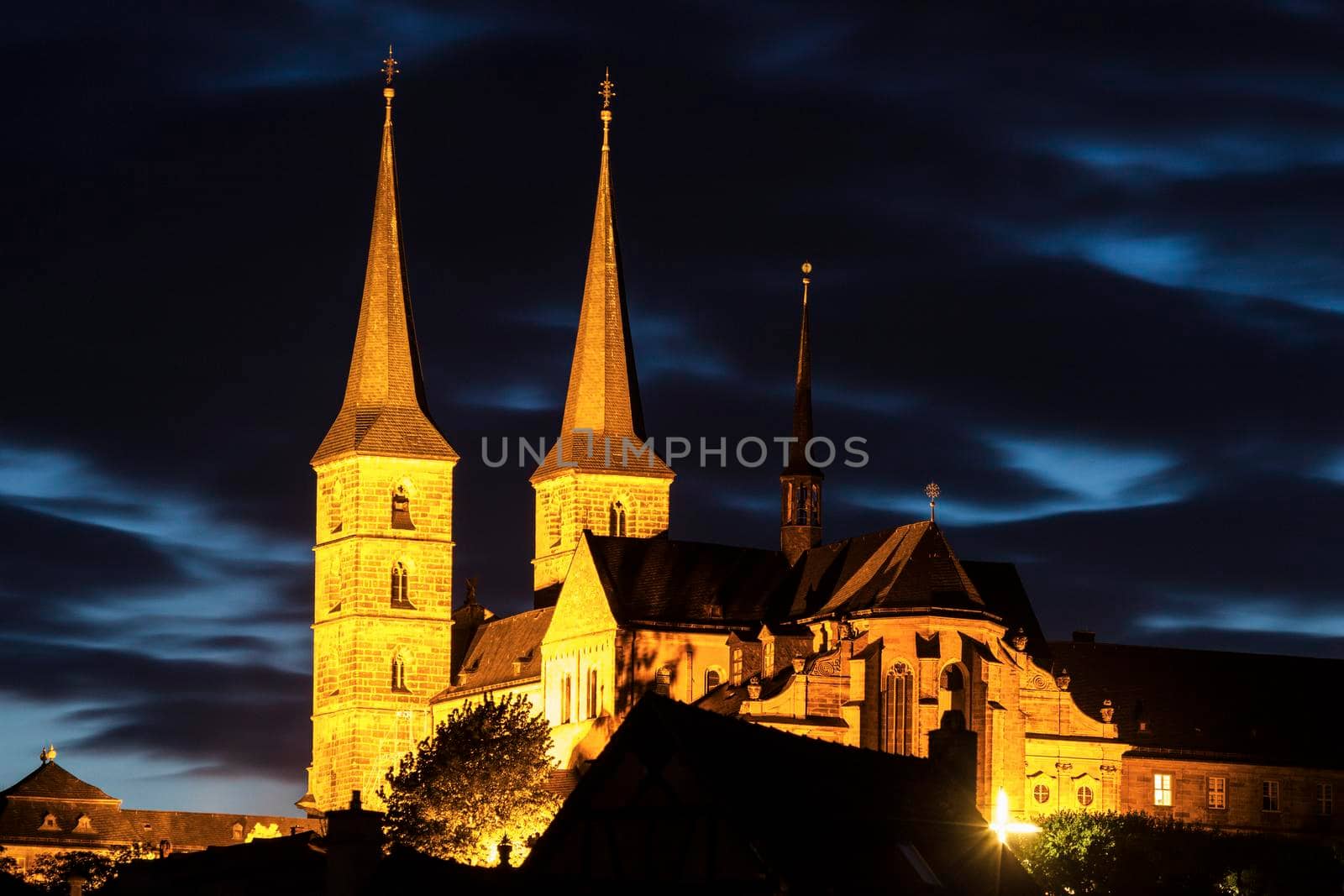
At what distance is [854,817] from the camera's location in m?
57.6

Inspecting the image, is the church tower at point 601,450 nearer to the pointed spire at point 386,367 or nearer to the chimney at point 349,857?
the pointed spire at point 386,367

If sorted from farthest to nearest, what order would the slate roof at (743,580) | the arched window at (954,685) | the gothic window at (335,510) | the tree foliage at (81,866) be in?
the gothic window at (335,510)
the slate roof at (743,580)
the tree foliage at (81,866)
the arched window at (954,685)

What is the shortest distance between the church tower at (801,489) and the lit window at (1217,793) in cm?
1892

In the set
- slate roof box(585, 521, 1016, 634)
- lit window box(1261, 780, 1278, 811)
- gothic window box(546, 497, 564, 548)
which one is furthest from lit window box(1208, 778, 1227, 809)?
gothic window box(546, 497, 564, 548)

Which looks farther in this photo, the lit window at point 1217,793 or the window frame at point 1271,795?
the window frame at point 1271,795

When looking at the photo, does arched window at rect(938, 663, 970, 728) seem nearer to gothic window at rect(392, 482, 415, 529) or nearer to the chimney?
gothic window at rect(392, 482, 415, 529)

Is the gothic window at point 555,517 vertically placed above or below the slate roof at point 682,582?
above

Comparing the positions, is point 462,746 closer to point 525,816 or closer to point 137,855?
point 525,816

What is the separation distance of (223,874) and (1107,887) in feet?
147

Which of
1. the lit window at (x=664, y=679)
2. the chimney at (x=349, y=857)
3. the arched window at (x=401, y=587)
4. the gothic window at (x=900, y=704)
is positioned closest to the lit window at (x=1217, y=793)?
the gothic window at (x=900, y=704)

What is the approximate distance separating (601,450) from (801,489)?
45.0 ft

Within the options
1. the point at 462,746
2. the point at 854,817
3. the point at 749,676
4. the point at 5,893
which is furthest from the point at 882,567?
the point at 854,817

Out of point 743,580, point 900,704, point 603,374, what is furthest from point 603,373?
point 900,704

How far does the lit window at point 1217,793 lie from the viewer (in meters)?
131
